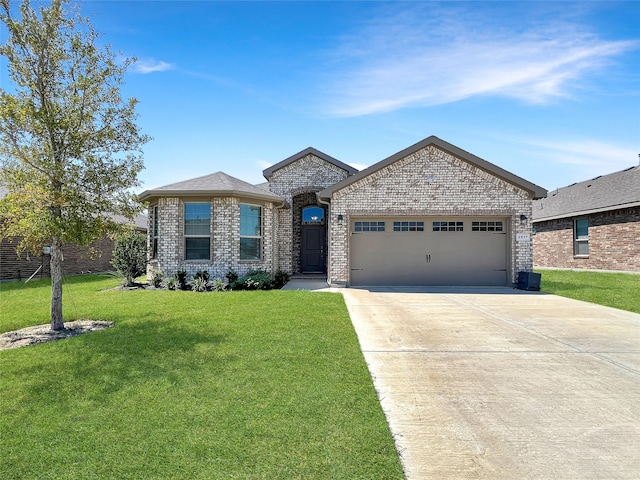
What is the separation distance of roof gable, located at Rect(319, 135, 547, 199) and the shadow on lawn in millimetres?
8359

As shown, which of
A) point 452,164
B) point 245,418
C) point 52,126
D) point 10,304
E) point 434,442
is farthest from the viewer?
point 452,164

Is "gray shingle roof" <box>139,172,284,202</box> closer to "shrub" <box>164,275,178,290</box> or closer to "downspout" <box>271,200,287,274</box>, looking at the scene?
"downspout" <box>271,200,287,274</box>

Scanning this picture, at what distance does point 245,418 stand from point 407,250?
35.6ft

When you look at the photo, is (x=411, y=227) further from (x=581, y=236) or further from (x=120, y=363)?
(x=581, y=236)

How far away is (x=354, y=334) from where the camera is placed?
645 cm

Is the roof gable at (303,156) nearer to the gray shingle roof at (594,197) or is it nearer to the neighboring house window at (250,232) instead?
the neighboring house window at (250,232)

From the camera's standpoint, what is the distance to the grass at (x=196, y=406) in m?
2.78

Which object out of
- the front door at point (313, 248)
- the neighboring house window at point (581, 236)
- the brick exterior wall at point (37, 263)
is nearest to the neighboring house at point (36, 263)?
the brick exterior wall at point (37, 263)

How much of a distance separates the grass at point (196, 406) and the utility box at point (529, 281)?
8.70 metres

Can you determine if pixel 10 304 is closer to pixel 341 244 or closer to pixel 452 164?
pixel 341 244

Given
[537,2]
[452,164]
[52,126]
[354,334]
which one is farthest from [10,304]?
[537,2]

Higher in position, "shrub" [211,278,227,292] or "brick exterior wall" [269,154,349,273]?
"brick exterior wall" [269,154,349,273]

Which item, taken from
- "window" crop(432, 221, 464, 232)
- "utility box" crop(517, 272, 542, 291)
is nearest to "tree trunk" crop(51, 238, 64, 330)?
"window" crop(432, 221, 464, 232)

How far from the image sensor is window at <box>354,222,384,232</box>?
13523mm
